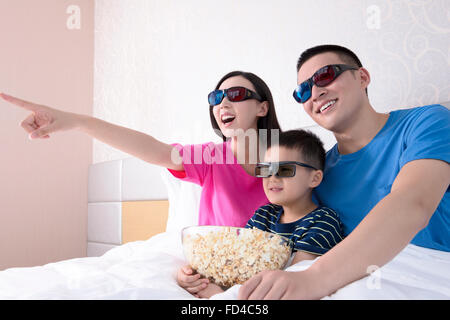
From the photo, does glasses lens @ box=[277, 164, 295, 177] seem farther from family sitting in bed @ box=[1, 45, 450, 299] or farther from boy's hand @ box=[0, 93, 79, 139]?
boy's hand @ box=[0, 93, 79, 139]

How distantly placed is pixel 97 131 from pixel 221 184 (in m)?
0.49

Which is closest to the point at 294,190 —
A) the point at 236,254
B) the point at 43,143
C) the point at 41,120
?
the point at 236,254

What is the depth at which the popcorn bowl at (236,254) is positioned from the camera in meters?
0.88

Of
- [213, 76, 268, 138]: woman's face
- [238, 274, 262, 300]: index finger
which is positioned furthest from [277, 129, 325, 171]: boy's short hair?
[238, 274, 262, 300]: index finger

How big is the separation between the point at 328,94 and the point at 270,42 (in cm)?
86

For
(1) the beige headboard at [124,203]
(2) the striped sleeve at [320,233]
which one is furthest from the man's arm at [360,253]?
(1) the beige headboard at [124,203]

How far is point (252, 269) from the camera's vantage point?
2.85ft

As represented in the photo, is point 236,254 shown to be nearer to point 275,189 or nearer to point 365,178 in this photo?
point 275,189

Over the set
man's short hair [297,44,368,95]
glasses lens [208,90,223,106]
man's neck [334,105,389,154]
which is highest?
man's short hair [297,44,368,95]

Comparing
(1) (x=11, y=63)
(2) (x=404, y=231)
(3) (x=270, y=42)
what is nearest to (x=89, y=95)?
(1) (x=11, y=63)

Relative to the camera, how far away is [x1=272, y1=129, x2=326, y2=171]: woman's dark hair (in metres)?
1.24

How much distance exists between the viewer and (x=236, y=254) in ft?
2.89

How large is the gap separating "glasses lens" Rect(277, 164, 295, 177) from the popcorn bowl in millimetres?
304
